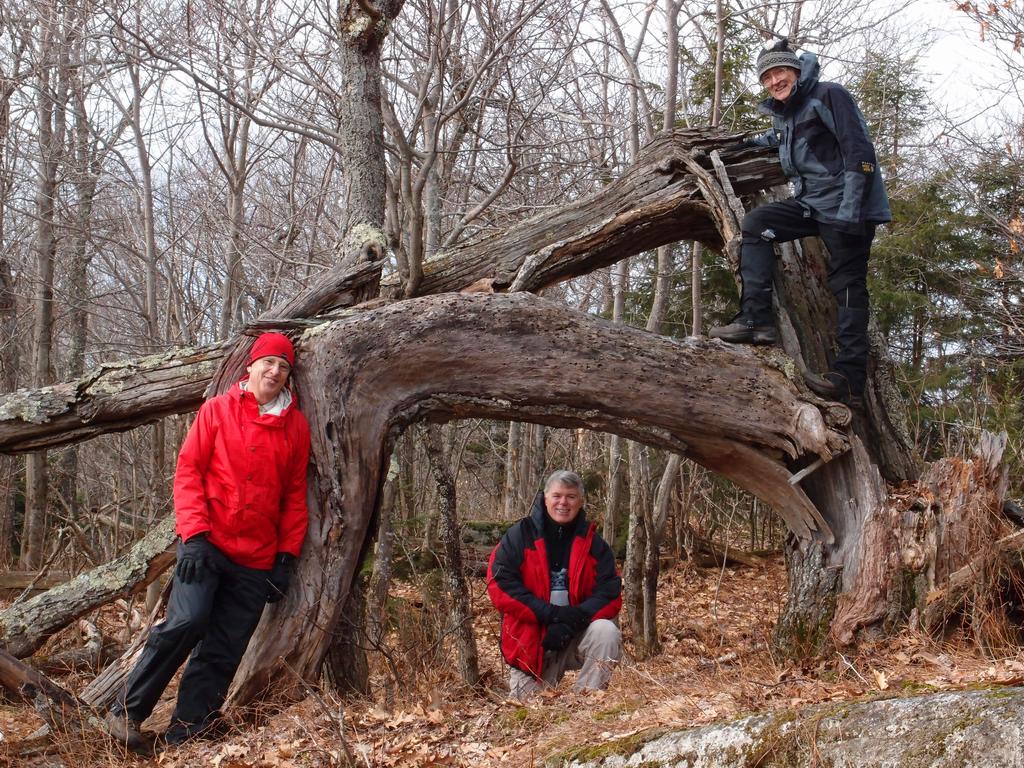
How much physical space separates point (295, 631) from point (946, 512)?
13.7 feet

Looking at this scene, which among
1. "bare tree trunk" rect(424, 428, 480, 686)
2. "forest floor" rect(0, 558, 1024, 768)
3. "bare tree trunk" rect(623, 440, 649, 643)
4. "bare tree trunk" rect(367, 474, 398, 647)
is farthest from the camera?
"bare tree trunk" rect(623, 440, 649, 643)

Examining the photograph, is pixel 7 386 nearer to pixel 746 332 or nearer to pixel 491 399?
pixel 491 399

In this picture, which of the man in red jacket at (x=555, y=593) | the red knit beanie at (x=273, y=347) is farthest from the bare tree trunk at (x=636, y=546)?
the red knit beanie at (x=273, y=347)

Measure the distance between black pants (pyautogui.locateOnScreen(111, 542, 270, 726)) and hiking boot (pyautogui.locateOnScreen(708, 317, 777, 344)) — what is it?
3410 mm

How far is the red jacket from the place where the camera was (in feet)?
15.2

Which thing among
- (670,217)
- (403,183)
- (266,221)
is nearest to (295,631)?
(403,183)

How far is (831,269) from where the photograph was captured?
6.03 m

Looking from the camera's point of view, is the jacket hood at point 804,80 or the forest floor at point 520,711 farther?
the jacket hood at point 804,80

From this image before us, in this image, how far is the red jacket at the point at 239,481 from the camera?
4641 millimetres

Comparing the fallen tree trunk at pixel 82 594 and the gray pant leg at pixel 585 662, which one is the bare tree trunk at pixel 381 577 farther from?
the fallen tree trunk at pixel 82 594

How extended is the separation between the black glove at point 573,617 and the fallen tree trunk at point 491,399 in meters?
1.18

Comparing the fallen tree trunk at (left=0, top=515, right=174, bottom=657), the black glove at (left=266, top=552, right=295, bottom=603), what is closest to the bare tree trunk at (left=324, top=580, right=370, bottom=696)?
the black glove at (left=266, top=552, right=295, bottom=603)

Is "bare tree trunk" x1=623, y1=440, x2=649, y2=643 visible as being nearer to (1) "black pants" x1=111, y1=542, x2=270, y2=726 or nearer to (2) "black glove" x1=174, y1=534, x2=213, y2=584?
(1) "black pants" x1=111, y1=542, x2=270, y2=726

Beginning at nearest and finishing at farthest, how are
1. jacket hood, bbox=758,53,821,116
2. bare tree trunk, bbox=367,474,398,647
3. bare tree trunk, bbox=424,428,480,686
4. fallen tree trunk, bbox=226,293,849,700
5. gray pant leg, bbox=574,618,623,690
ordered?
1. gray pant leg, bbox=574,618,623,690
2. fallen tree trunk, bbox=226,293,849,700
3. jacket hood, bbox=758,53,821,116
4. bare tree trunk, bbox=424,428,480,686
5. bare tree trunk, bbox=367,474,398,647
